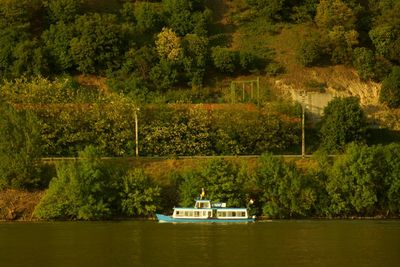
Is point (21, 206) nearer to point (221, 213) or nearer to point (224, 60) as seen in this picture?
point (221, 213)

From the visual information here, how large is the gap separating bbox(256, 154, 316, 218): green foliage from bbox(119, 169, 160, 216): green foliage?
26.7 feet

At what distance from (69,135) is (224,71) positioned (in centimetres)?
2822

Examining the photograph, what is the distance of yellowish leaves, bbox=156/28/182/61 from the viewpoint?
10575cm

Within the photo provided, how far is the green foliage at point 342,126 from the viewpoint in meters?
87.9

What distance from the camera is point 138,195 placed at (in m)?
73.6

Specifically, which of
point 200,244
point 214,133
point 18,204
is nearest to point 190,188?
point 18,204

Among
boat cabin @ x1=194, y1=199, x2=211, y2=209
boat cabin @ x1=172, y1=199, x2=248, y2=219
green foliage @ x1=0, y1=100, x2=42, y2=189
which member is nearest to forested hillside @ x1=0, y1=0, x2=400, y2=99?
green foliage @ x1=0, y1=100, x2=42, y2=189

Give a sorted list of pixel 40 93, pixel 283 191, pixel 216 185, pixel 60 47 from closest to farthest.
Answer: pixel 283 191 < pixel 216 185 < pixel 40 93 < pixel 60 47

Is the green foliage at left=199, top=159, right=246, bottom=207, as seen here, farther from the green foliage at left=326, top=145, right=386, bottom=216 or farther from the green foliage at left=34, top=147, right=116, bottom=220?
the green foliage at left=34, top=147, right=116, bottom=220

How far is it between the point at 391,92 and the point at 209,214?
119 feet

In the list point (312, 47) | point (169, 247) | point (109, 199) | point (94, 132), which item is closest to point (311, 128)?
point (312, 47)

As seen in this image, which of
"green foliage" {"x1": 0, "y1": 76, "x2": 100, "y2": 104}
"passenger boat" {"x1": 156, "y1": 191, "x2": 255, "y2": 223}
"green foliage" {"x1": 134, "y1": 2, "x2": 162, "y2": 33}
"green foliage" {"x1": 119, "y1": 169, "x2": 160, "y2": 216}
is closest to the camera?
"passenger boat" {"x1": 156, "y1": 191, "x2": 255, "y2": 223}

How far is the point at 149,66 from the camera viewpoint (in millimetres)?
105125

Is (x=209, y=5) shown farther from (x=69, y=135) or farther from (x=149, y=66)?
(x=69, y=135)
